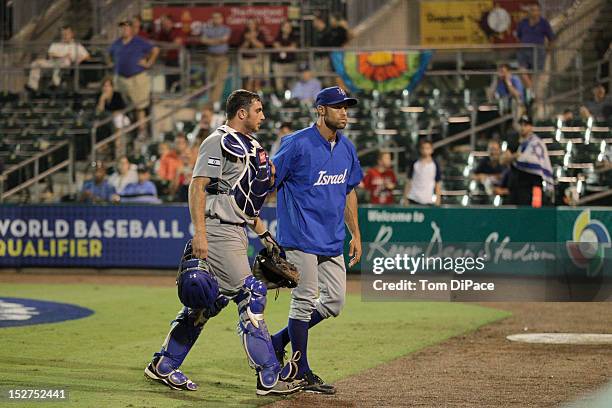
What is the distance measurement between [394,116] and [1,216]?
754 cm

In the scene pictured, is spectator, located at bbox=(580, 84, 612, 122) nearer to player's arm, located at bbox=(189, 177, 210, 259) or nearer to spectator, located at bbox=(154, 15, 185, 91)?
spectator, located at bbox=(154, 15, 185, 91)

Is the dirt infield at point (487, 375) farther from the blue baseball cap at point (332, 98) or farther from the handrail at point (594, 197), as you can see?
the handrail at point (594, 197)

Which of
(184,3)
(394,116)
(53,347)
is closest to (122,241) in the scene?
(394,116)

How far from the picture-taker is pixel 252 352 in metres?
8.15

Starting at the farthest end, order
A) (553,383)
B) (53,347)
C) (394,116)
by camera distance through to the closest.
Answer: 1. (394,116)
2. (53,347)
3. (553,383)

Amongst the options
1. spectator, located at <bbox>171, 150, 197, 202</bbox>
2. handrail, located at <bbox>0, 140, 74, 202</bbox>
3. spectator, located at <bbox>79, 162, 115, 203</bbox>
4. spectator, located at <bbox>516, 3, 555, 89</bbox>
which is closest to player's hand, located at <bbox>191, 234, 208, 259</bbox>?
spectator, located at <bbox>171, 150, 197, 202</bbox>

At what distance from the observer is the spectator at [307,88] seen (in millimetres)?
22436

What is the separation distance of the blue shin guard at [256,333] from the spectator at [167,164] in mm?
11882

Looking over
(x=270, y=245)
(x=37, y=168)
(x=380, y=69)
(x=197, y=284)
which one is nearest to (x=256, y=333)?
(x=197, y=284)

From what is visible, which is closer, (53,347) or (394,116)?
(53,347)

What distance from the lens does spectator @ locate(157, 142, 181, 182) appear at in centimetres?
2002

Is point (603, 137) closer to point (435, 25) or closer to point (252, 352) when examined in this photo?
point (435, 25)

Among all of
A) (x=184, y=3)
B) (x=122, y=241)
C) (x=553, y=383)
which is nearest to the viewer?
(x=553, y=383)

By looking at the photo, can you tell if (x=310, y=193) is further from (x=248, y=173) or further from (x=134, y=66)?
(x=134, y=66)
